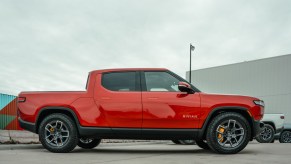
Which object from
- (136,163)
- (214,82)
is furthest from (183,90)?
(214,82)

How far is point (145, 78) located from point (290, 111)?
2384 centimetres

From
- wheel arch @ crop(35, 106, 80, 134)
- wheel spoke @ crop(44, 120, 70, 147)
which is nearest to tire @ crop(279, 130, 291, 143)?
wheel arch @ crop(35, 106, 80, 134)

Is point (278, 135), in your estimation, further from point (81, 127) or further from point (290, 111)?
point (290, 111)

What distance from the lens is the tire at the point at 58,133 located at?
7480 mm

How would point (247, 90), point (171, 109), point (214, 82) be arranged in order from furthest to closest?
point (214, 82) → point (247, 90) → point (171, 109)

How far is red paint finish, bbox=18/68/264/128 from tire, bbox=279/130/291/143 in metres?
9.09

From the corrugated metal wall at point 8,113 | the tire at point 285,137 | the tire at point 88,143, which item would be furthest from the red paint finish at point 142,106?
the corrugated metal wall at point 8,113

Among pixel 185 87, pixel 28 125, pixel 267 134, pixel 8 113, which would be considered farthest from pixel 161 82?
pixel 8 113

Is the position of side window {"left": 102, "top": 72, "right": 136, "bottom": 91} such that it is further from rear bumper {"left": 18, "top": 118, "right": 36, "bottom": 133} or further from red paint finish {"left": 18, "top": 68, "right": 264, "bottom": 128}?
rear bumper {"left": 18, "top": 118, "right": 36, "bottom": 133}

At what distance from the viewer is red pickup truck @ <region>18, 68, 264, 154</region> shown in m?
7.29

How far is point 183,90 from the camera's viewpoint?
23.9 feet

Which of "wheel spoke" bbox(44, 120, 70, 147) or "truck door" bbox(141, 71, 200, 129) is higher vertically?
"truck door" bbox(141, 71, 200, 129)

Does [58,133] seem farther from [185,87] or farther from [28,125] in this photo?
[185,87]

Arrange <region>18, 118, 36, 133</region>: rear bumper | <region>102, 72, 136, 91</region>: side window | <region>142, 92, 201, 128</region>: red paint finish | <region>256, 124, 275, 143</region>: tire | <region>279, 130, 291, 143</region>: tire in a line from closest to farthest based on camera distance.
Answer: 1. <region>142, 92, 201, 128</region>: red paint finish
2. <region>102, 72, 136, 91</region>: side window
3. <region>18, 118, 36, 133</region>: rear bumper
4. <region>256, 124, 275, 143</region>: tire
5. <region>279, 130, 291, 143</region>: tire
